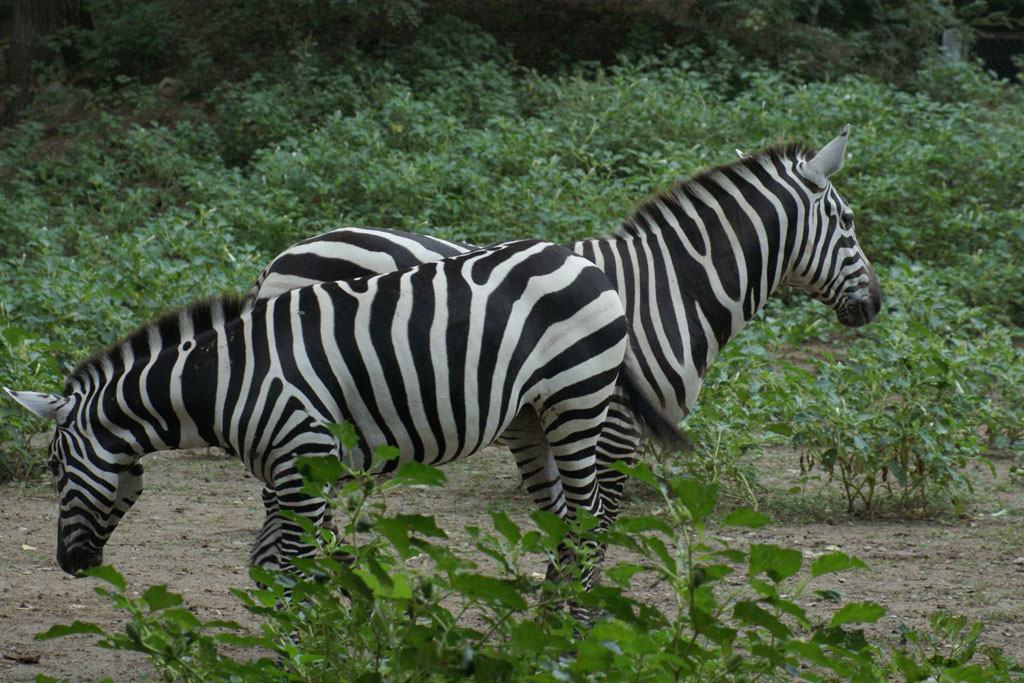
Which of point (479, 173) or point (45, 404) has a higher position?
point (479, 173)

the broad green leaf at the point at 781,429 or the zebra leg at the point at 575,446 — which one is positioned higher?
the broad green leaf at the point at 781,429

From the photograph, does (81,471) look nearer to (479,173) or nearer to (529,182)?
(529,182)

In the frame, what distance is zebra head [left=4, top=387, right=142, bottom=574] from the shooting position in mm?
3418

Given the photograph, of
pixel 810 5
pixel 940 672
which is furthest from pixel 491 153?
pixel 940 672

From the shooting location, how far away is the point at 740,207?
4.76m

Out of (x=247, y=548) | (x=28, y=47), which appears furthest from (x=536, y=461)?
(x=28, y=47)

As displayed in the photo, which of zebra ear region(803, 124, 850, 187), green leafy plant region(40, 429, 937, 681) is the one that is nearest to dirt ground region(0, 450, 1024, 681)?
zebra ear region(803, 124, 850, 187)

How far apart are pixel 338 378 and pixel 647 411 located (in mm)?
1326

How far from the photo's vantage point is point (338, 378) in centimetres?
348

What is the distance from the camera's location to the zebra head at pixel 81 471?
342cm

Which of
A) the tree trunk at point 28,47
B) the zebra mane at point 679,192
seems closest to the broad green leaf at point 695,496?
the zebra mane at point 679,192

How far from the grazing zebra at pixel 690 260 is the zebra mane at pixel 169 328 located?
846mm

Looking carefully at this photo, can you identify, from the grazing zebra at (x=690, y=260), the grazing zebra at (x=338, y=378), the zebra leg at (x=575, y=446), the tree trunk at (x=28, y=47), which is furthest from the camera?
the tree trunk at (x=28, y=47)

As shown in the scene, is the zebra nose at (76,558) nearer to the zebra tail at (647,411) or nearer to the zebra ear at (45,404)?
the zebra ear at (45,404)
